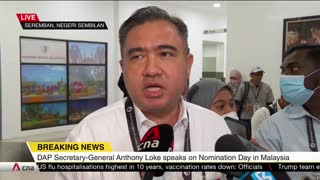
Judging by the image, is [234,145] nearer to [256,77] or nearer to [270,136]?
[270,136]

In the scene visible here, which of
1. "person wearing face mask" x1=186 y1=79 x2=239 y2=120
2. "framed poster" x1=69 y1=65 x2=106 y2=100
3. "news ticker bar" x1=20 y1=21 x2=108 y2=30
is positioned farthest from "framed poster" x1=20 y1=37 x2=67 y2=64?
"news ticker bar" x1=20 y1=21 x2=108 y2=30

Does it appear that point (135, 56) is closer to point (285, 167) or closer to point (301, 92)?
point (285, 167)

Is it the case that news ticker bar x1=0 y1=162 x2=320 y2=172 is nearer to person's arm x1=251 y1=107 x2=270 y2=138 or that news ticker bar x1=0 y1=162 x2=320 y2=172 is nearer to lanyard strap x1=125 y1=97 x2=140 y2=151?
lanyard strap x1=125 y1=97 x2=140 y2=151

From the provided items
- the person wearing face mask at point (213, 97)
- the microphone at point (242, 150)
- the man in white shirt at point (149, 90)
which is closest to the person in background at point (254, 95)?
the person wearing face mask at point (213, 97)

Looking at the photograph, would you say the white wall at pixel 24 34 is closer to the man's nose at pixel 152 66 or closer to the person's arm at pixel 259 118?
the man's nose at pixel 152 66

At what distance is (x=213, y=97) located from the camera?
1331mm

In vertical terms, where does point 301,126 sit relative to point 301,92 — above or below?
below

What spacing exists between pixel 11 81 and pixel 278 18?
152cm

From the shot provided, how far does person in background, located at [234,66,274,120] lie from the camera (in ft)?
6.21

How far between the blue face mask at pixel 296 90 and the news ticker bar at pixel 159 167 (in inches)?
16.1

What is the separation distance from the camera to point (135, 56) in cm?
68

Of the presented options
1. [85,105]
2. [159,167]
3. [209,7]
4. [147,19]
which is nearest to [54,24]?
[147,19]

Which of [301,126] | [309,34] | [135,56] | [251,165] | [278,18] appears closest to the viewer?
[251,165]

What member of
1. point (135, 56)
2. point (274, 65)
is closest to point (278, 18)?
point (274, 65)
